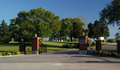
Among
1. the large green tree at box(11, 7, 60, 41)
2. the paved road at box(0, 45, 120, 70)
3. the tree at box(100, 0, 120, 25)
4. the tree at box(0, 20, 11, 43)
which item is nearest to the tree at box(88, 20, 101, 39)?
the large green tree at box(11, 7, 60, 41)

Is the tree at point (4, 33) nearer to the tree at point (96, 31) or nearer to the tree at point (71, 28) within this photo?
the tree at point (71, 28)

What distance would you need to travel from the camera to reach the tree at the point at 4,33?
48.6m

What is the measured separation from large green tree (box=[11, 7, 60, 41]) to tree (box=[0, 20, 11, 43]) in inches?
103

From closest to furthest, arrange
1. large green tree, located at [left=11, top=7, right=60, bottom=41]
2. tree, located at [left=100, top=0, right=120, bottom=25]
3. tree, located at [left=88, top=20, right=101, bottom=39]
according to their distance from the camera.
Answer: tree, located at [left=100, top=0, right=120, bottom=25], large green tree, located at [left=11, top=7, right=60, bottom=41], tree, located at [left=88, top=20, right=101, bottom=39]

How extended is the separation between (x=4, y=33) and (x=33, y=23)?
12775 millimetres

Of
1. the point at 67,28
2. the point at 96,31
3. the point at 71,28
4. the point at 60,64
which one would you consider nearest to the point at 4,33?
the point at 67,28

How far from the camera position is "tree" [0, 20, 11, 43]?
48.6m

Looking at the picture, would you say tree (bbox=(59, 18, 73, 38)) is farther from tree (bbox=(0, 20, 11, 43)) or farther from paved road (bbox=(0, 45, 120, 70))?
paved road (bbox=(0, 45, 120, 70))

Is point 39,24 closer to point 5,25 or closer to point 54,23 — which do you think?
point 54,23

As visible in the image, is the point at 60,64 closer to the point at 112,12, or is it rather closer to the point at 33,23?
the point at 112,12

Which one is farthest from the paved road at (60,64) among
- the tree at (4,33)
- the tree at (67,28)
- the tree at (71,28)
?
the tree at (67,28)

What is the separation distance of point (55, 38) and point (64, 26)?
26.7 ft

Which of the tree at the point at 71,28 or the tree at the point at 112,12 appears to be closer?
the tree at the point at 112,12

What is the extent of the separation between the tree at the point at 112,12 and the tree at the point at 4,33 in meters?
33.9
